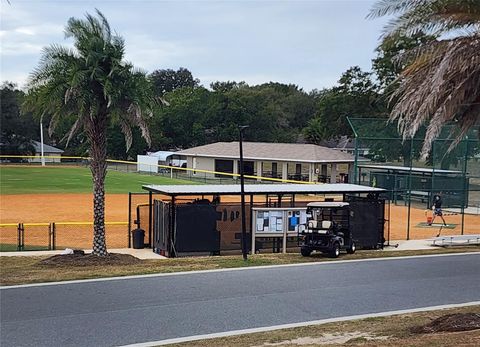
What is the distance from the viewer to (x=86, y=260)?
1995 cm

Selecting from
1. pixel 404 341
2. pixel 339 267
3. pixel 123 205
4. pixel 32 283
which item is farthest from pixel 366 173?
pixel 404 341

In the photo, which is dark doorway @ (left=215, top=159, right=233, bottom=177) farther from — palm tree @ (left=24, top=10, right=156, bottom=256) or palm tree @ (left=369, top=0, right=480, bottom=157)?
palm tree @ (left=369, top=0, right=480, bottom=157)

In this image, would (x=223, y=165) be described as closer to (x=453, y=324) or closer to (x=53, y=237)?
(x=53, y=237)

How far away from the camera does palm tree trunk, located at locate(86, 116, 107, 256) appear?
2053cm

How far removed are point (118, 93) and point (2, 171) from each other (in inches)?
2598

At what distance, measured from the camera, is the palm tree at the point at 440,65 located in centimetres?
1150

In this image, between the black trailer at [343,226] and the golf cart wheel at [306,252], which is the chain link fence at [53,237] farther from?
the black trailer at [343,226]

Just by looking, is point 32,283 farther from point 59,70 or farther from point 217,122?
point 217,122

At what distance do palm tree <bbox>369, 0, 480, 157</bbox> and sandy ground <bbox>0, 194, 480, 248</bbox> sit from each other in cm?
1662

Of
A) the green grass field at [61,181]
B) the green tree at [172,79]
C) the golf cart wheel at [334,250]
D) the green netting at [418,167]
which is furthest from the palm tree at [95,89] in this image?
the green tree at [172,79]

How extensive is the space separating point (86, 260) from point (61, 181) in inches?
1956

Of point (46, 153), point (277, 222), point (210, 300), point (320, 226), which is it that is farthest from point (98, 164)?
point (46, 153)

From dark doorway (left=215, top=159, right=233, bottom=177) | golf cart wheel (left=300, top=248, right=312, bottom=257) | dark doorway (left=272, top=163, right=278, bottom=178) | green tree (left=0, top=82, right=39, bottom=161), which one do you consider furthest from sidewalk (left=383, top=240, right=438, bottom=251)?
green tree (left=0, top=82, right=39, bottom=161)

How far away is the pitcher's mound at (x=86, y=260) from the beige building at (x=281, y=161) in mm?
47145
